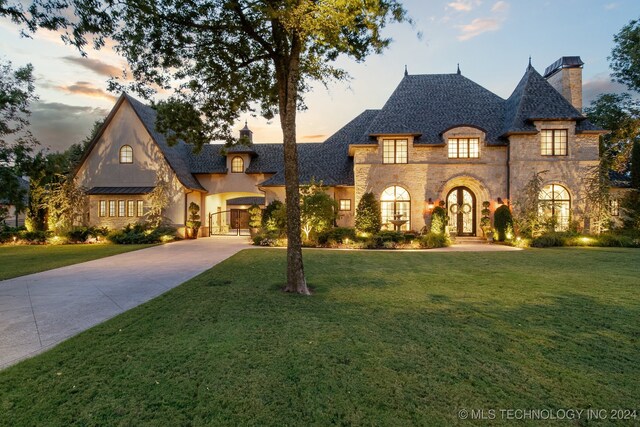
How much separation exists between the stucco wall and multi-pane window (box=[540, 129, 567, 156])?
22.7 metres

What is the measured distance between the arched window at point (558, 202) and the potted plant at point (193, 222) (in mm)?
21743

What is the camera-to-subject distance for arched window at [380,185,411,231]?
20.0 metres

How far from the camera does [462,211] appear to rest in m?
20.3

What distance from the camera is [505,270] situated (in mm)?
10008

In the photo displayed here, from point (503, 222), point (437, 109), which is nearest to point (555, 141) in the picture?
point (503, 222)

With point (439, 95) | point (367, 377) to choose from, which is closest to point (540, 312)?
point (367, 377)

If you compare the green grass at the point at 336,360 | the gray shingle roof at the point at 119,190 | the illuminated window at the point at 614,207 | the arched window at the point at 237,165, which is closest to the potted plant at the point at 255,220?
the arched window at the point at 237,165

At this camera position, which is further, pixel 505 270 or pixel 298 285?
pixel 505 270

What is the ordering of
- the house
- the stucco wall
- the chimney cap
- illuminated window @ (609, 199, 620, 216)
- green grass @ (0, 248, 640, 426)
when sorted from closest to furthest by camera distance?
green grass @ (0, 248, 640, 426), illuminated window @ (609, 199, 620, 216), the house, the chimney cap, the stucco wall

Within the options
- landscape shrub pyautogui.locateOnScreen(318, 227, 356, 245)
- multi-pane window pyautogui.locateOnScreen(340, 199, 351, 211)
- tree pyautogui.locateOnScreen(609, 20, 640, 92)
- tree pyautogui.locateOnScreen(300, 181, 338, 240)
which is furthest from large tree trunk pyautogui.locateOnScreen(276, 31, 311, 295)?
tree pyautogui.locateOnScreen(609, 20, 640, 92)

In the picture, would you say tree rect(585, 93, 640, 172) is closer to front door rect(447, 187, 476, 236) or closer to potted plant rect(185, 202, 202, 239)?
front door rect(447, 187, 476, 236)

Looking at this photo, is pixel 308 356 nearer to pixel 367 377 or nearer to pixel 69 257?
pixel 367 377

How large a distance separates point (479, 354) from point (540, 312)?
259cm

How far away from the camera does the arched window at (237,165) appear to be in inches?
1002
